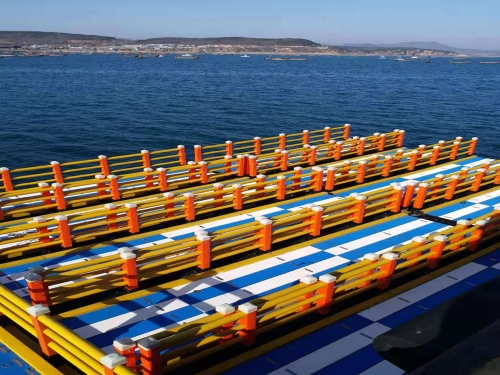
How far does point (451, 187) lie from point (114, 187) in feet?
46.2

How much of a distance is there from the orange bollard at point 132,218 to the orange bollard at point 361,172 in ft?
35.1

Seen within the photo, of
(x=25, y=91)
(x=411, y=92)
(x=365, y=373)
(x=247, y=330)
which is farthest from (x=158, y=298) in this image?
(x=411, y=92)

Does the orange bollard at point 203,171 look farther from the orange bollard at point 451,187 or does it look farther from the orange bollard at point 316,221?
the orange bollard at point 451,187

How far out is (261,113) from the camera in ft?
199

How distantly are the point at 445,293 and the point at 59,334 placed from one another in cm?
898

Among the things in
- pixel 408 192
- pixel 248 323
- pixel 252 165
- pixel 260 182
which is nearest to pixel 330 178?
pixel 408 192

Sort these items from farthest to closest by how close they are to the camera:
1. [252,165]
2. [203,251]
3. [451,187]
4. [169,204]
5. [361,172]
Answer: [252,165]
[361,172]
[451,187]
[169,204]
[203,251]

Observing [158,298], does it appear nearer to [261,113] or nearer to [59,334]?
[59,334]

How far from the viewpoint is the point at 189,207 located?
13.7 m

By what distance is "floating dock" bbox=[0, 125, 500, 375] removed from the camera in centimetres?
727

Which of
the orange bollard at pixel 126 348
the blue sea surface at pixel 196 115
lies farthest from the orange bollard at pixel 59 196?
the blue sea surface at pixel 196 115

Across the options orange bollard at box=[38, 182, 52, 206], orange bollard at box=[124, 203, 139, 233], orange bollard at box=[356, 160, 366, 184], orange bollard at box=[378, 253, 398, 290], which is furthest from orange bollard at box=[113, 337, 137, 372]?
orange bollard at box=[356, 160, 366, 184]

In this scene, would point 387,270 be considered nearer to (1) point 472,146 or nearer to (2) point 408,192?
(2) point 408,192

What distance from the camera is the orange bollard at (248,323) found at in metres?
7.34
